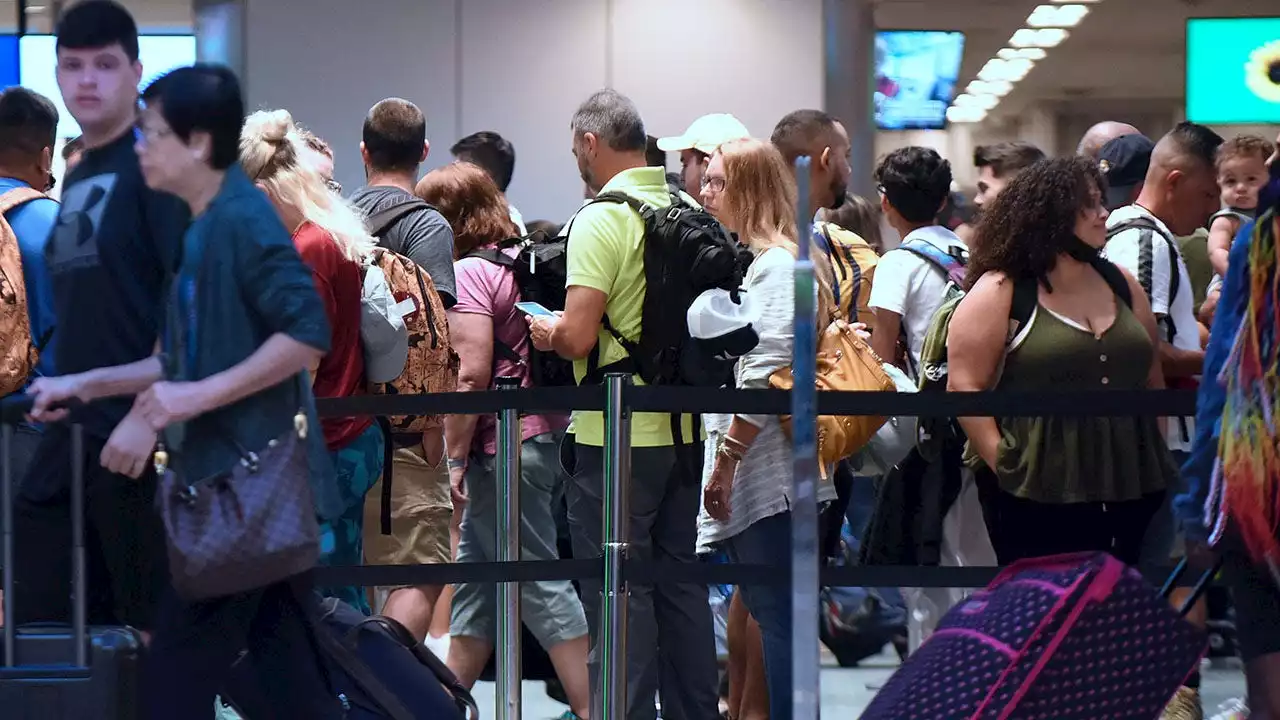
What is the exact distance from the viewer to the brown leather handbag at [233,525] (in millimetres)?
3334

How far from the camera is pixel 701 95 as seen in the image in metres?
10.3

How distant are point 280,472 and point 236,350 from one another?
0.78 feet

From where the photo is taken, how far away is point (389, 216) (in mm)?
5867

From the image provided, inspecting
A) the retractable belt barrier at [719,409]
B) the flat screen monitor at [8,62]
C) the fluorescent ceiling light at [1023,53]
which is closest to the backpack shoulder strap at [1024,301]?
the retractable belt barrier at [719,409]

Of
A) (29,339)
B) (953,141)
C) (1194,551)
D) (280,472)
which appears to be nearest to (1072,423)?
(1194,551)

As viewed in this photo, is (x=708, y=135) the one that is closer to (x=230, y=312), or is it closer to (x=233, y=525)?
(x=230, y=312)

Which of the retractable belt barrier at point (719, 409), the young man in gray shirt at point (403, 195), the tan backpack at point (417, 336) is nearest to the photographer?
the retractable belt barrier at point (719, 409)

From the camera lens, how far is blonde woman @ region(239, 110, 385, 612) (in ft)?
16.0

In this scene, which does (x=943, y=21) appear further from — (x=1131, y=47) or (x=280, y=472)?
(x=280, y=472)

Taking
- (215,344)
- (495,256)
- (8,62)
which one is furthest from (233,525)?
(8,62)

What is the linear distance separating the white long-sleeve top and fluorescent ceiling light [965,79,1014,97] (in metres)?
5.59

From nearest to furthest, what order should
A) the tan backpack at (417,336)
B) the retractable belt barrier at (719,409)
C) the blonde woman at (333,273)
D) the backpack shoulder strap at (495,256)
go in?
the retractable belt barrier at (719,409)
the blonde woman at (333,273)
the tan backpack at (417,336)
the backpack shoulder strap at (495,256)

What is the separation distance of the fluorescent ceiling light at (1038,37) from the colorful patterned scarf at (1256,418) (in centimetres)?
697

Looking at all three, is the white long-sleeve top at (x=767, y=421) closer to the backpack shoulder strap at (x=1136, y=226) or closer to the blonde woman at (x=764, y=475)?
the blonde woman at (x=764, y=475)
